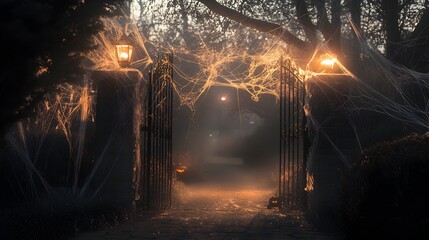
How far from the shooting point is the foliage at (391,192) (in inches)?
241

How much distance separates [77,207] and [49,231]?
1329mm

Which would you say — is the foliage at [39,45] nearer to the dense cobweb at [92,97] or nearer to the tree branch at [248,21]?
the dense cobweb at [92,97]

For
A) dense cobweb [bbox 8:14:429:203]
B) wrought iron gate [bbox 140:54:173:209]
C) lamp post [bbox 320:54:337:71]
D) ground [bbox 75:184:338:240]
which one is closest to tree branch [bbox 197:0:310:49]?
dense cobweb [bbox 8:14:429:203]

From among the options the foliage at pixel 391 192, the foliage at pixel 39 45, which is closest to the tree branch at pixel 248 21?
the foliage at pixel 39 45

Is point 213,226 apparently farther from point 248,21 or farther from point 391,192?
point 248,21

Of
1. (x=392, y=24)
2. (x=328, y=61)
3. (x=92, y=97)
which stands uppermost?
(x=392, y=24)

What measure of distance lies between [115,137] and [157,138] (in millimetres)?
1596

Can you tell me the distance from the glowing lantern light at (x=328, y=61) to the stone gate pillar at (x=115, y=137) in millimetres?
3662

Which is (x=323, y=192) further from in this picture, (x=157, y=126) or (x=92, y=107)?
(x=92, y=107)

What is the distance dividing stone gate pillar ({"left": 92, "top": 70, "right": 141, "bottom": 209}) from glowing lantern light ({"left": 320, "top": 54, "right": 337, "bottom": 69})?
12.0 feet

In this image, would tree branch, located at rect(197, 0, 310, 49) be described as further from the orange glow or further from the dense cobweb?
the orange glow

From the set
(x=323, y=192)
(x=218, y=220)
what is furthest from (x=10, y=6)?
(x=323, y=192)

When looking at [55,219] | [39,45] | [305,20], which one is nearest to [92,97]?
[55,219]

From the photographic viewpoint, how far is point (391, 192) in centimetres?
640
